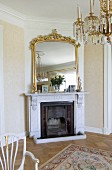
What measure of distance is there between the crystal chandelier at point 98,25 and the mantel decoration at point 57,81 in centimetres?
187

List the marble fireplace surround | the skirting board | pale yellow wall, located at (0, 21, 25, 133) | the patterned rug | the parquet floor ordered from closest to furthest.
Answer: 1. the patterned rug
2. the parquet floor
3. pale yellow wall, located at (0, 21, 25, 133)
4. the marble fireplace surround
5. the skirting board

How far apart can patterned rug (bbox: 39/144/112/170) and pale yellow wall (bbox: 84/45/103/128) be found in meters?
1.24

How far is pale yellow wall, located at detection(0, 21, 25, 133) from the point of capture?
359 centimetres

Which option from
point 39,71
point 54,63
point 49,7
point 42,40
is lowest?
point 39,71

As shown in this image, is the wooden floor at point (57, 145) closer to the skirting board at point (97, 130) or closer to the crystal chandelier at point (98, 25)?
the skirting board at point (97, 130)

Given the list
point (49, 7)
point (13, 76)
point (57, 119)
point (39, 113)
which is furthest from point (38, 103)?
point (49, 7)

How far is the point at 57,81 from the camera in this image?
4.15 metres

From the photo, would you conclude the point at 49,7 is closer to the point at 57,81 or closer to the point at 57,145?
the point at 57,81

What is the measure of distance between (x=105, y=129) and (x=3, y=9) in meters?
3.60

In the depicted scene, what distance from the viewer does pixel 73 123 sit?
423 centimetres

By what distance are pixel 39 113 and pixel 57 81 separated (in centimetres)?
88

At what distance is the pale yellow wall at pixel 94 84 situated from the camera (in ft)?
14.1

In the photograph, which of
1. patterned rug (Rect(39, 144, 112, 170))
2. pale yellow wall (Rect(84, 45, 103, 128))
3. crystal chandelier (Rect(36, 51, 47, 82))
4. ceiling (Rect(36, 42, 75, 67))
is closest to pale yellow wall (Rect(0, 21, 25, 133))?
crystal chandelier (Rect(36, 51, 47, 82))

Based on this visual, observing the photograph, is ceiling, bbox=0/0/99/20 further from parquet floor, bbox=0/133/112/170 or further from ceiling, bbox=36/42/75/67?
parquet floor, bbox=0/133/112/170
